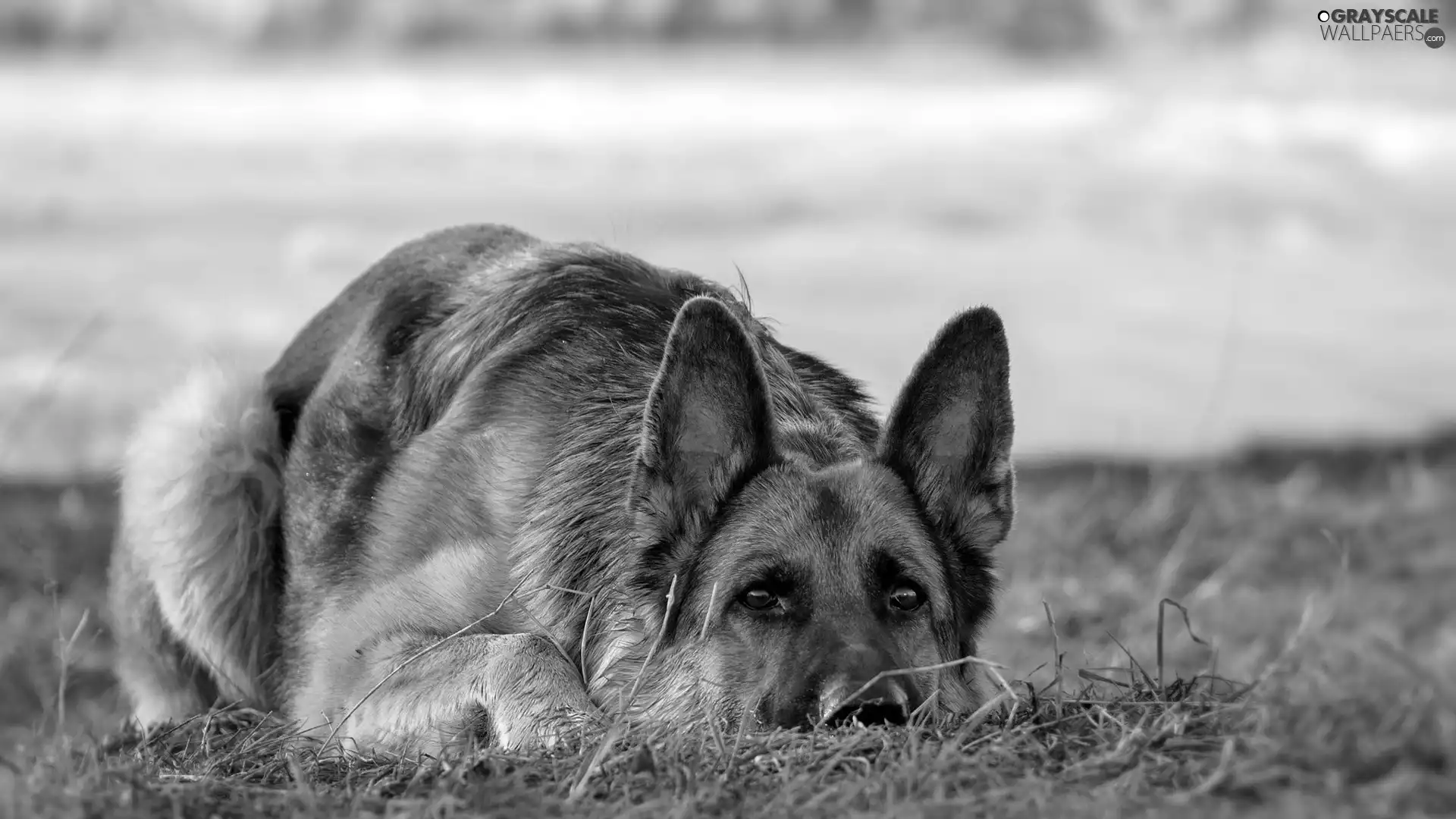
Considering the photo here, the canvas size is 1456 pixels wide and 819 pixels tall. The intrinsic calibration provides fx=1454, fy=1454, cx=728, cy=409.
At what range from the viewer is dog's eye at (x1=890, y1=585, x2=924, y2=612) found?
4336 mm

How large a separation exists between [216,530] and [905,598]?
3127 millimetres

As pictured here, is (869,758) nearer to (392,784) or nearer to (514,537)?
(392,784)

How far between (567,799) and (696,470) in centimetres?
128

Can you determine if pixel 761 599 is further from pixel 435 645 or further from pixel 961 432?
pixel 435 645

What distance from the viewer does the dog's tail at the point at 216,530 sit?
602cm

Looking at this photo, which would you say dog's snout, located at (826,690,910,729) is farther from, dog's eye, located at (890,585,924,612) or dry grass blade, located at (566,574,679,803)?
dry grass blade, located at (566,574,679,803)

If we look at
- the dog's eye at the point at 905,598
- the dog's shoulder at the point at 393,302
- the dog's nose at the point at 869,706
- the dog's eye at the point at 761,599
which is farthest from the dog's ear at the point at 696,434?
the dog's shoulder at the point at 393,302

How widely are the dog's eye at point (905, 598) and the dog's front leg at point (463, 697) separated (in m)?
0.97

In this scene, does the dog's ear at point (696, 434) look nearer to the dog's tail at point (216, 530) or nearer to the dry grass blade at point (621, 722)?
the dry grass blade at point (621, 722)

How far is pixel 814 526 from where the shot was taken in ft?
14.2

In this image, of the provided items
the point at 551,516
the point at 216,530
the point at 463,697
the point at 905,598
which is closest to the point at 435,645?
the point at 463,697

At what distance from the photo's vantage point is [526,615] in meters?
4.85

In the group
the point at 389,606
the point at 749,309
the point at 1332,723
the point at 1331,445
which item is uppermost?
the point at 749,309

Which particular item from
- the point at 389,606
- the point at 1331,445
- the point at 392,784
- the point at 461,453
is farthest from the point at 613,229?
the point at 1331,445
